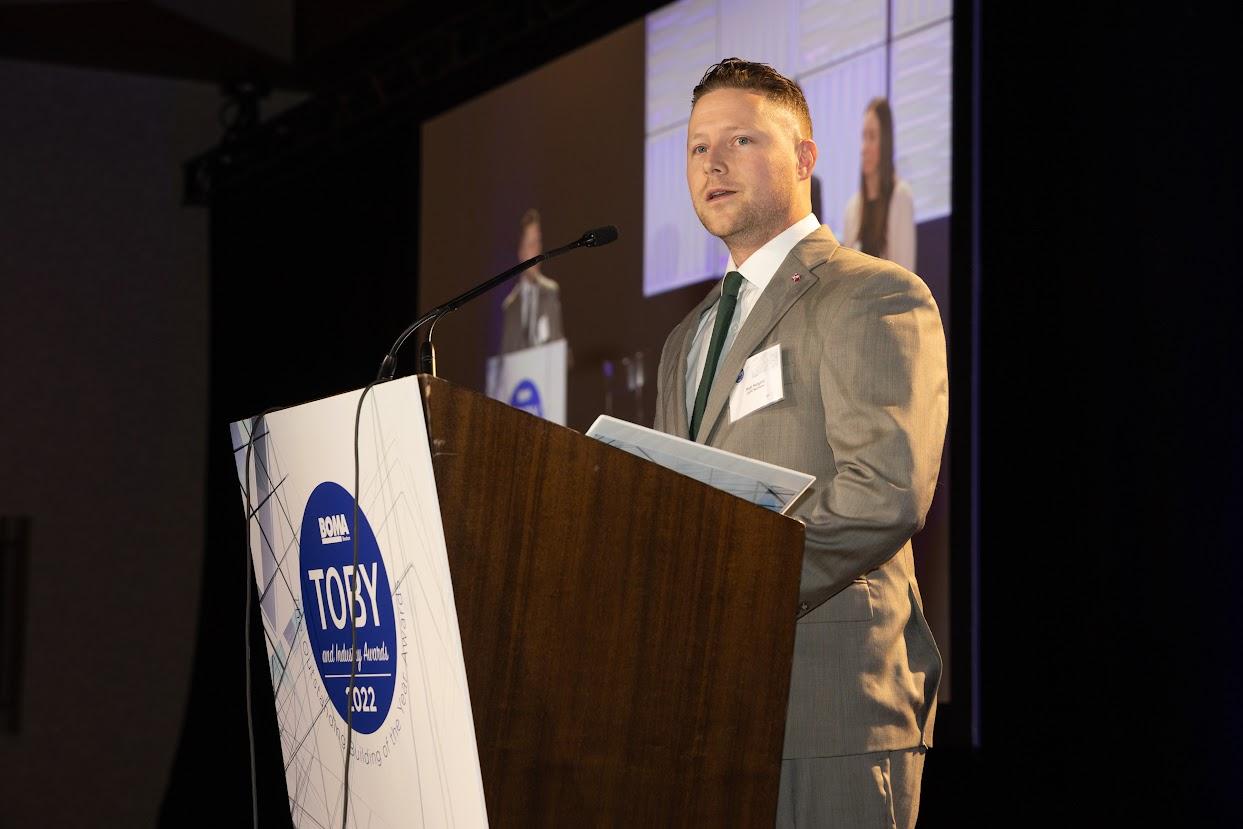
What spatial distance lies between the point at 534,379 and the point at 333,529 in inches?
123

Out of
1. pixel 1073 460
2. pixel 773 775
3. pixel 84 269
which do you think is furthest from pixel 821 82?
pixel 84 269

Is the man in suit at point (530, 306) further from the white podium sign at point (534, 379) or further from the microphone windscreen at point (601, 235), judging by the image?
the microphone windscreen at point (601, 235)

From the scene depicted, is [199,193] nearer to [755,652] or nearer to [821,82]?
[821,82]

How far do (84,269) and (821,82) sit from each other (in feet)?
15.4

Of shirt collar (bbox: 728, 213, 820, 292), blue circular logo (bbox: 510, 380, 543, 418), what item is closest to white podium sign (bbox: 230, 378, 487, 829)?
shirt collar (bbox: 728, 213, 820, 292)

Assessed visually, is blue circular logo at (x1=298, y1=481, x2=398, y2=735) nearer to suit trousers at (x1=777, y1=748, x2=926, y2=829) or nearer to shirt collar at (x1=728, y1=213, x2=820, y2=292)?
suit trousers at (x1=777, y1=748, x2=926, y2=829)

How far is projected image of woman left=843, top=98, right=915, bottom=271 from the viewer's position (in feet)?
10.8

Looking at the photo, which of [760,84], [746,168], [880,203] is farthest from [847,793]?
[880,203]

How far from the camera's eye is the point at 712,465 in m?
1.51

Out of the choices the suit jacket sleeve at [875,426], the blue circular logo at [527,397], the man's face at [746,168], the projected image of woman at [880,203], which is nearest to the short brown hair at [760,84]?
the man's face at [746,168]

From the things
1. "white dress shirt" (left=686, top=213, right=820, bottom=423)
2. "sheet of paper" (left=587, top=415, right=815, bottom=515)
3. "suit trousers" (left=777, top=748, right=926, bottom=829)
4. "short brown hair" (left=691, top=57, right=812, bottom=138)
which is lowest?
"suit trousers" (left=777, top=748, right=926, bottom=829)

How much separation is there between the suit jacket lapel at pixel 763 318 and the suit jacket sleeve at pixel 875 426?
107 millimetres

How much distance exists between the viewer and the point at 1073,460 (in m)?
3.11

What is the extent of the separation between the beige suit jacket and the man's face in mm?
158
